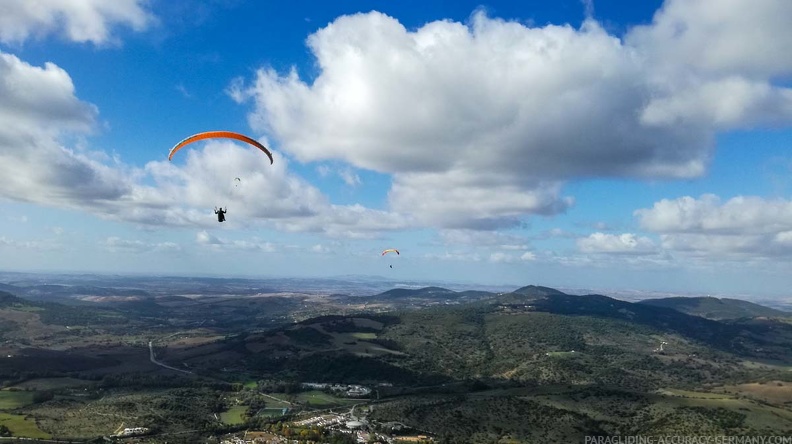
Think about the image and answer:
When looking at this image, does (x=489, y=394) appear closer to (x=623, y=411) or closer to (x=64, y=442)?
(x=623, y=411)

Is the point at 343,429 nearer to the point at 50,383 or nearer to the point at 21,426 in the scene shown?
the point at 21,426

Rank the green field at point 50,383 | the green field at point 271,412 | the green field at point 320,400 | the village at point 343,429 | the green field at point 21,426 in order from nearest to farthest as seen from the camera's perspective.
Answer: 1. the village at point 343,429
2. the green field at point 21,426
3. the green field at point 271,412
4. the green field at point 320,400
5. the green field at point 50,383

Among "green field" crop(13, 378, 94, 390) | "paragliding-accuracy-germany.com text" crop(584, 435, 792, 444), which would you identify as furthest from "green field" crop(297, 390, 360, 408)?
"green field" crop(13, 378, 94, 390)

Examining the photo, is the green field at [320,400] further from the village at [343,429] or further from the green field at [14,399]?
the green field at [14,399]

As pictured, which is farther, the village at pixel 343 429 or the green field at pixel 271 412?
the green field at pixel 271 412

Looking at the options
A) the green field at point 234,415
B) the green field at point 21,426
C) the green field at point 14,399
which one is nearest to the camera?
the green field at point 21,426

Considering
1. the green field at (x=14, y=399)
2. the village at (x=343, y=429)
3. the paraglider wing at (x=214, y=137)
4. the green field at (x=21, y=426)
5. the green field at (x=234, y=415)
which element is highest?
the paraglider wing at (x=214, y=137)

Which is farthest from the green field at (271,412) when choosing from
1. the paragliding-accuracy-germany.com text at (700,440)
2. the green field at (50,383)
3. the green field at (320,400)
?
the paragliding-accuracy-germany.com text at (700,440)

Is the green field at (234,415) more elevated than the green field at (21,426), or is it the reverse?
the green field at (21,426)
